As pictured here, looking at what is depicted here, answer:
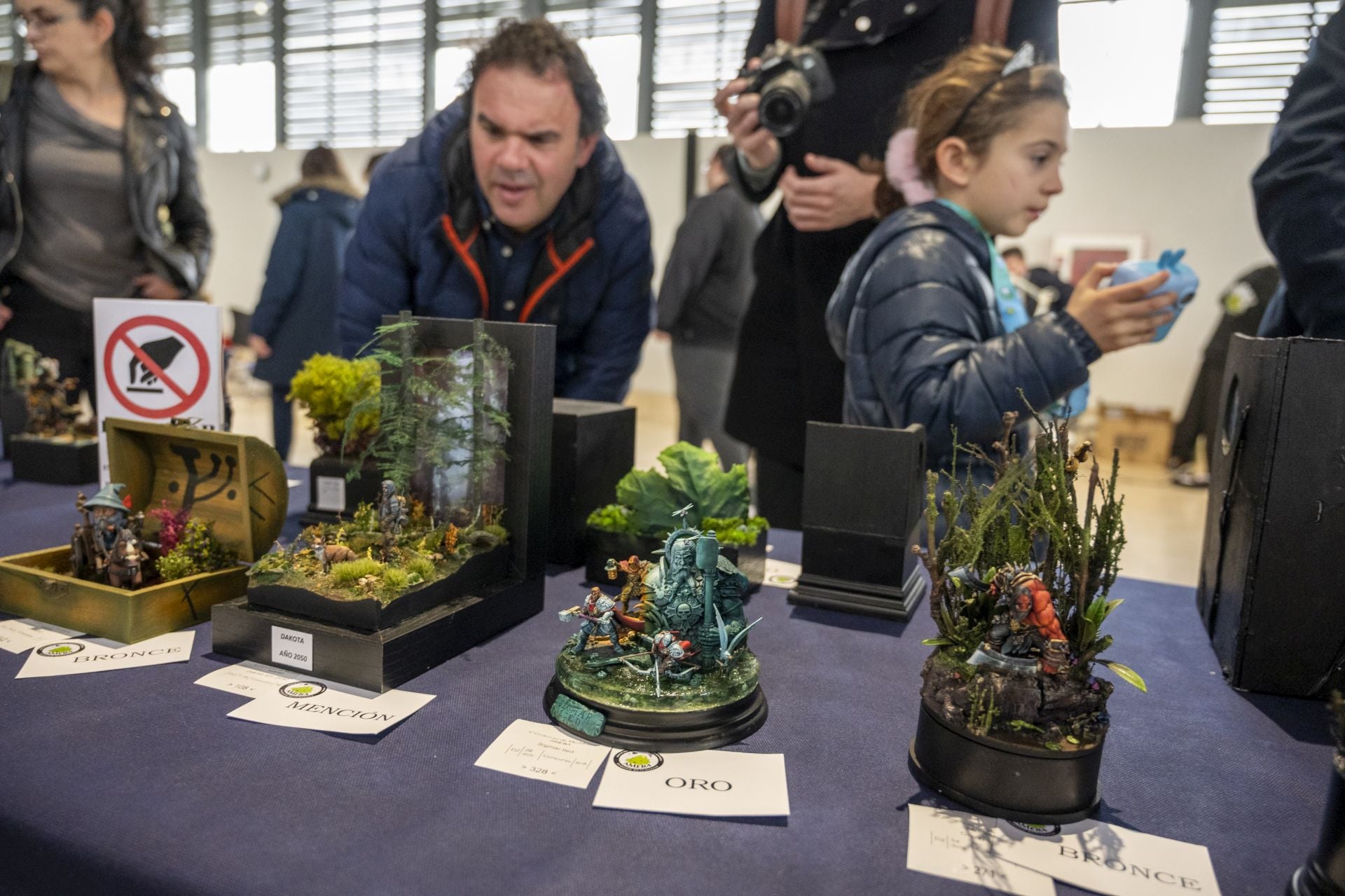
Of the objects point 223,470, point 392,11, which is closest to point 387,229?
point 223,470

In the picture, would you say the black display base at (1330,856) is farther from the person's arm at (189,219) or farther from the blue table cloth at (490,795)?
the person's arm at (189,219)

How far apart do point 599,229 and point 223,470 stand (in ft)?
3.96

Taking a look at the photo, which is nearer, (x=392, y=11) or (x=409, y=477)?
(x=409, y=477)

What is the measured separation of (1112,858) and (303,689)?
96 centimetres

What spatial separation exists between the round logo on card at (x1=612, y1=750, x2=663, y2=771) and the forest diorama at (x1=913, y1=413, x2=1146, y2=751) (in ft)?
1.02

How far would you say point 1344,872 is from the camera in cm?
77

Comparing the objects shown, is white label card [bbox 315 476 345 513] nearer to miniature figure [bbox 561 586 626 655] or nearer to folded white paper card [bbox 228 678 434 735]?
folded white paper card [bbox 228 678 434 735]

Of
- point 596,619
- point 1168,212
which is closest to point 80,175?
point 596,619

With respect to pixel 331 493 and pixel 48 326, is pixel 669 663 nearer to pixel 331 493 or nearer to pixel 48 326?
pixel 331 493

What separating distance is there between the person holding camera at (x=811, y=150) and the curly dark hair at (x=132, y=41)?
1.73 metres

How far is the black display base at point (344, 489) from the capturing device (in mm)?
1743

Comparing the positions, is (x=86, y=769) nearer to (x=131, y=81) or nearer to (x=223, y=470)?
(x=223, y=470)

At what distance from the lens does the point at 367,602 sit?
1.16m

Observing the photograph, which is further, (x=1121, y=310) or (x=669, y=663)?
(x=1121, y=310)
